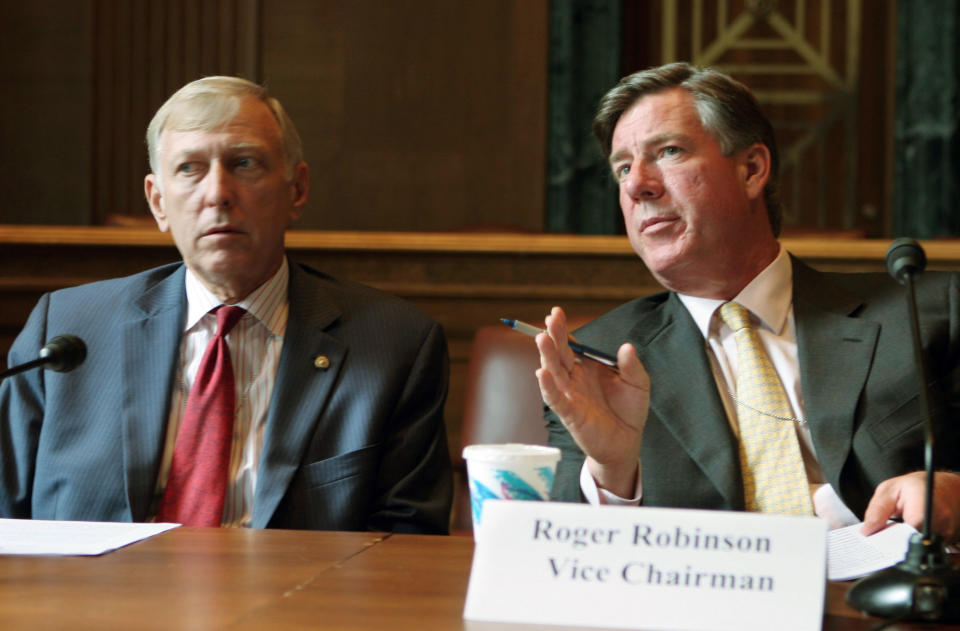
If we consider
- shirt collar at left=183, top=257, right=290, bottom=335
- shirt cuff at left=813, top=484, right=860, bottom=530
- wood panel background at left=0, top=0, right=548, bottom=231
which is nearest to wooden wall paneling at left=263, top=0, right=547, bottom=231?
wood panel background at left=0, top=0, right=548, bottom=231

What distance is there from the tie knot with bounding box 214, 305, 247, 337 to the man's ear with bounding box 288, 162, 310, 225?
0.80 feet

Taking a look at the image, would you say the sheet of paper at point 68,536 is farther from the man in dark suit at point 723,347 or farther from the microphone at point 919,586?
the microphone at point 919,586

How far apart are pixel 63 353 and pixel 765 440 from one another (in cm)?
106

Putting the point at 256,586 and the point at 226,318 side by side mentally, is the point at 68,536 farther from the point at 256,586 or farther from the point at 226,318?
the point at 226,318

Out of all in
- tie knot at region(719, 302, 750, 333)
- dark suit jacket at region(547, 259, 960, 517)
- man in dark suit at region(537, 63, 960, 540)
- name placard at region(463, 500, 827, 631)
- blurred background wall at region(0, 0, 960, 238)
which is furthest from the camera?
blurred background wall at region(0, 0, 960, 238)

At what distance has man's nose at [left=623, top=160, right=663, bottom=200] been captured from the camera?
6.21 ft

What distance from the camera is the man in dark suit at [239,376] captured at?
1723mm

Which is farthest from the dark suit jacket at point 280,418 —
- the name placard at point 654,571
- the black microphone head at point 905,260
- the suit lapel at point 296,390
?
the black microphone head at point 905,260

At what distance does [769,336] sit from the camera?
1844 mm

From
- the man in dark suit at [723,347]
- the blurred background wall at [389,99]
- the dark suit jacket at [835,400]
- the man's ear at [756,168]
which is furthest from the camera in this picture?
the blurred background wall at [389,99]

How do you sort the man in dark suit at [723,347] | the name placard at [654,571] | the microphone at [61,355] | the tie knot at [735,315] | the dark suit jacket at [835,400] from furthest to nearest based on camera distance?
the tie knot at [735,315], the dark suit jacket at [835,400], the man in dark suit at [723,347], the microphone at [61,355], the name placard at [654,571]

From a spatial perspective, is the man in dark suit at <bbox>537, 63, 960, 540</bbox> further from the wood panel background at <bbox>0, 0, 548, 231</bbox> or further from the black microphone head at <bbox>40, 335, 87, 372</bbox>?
the wood panel background at <bbox>0, 0, 548, 231</bbox>

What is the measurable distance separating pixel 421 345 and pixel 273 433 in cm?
31

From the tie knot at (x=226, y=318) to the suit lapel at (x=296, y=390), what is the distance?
9cm
